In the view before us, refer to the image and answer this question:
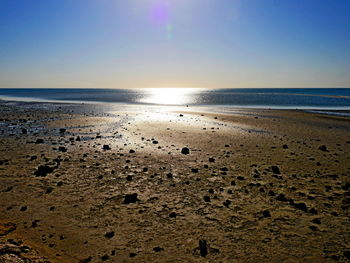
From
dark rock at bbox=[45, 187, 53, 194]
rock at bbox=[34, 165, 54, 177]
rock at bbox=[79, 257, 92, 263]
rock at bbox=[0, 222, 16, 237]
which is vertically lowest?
rock at bbox=[79, 257, 92, 263]

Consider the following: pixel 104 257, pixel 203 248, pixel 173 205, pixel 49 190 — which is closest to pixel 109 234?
pixel 104 257

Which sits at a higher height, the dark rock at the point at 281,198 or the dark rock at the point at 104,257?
the dark rock at the point at 281,198

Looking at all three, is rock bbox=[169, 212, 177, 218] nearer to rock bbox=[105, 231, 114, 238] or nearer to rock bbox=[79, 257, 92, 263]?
rock bbox=[105, 231, 114, 238]

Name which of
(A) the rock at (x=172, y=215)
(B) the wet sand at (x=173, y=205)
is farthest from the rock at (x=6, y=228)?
(A) the rock at (x=172, y=215)

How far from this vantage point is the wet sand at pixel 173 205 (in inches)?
219

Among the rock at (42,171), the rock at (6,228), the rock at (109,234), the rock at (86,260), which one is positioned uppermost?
the rock at (42,171)

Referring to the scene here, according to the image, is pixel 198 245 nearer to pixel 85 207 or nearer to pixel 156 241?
pixel 156 241

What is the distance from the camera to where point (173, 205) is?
7734 mm

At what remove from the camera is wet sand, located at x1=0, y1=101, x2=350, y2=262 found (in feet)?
18.2

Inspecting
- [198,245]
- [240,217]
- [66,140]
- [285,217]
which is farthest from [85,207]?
[66,140]

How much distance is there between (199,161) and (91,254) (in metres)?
7.87

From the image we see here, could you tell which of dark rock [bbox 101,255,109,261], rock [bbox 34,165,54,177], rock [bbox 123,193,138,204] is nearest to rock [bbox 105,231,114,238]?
dark rock [bbox 101,255,109,261]

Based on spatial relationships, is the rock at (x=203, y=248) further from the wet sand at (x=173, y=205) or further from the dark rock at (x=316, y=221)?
the dark rock at (x=316, y=221)

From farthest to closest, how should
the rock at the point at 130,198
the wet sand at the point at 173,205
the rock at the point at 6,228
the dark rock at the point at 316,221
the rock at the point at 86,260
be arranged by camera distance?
the rock at the point at 130,198 < the dark rock at the point at 316,221 < the rock at the point at 6,228 < the wet sand at the point at 173,205 < the rock at the point at 86,260
